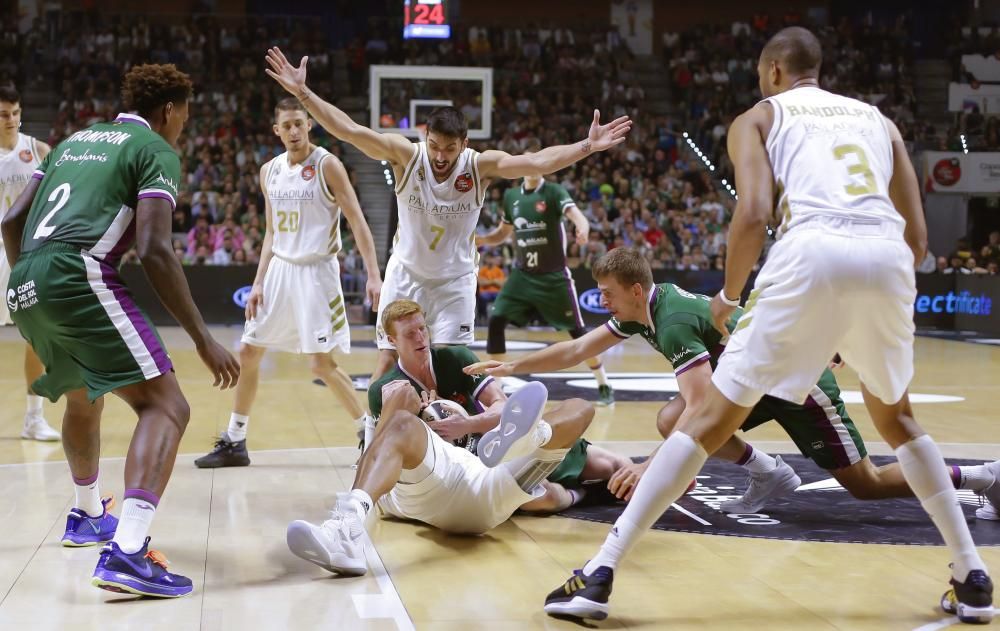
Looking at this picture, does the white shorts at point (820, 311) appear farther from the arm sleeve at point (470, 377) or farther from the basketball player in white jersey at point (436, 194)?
the basketball player in white jersey at point (436, 194)

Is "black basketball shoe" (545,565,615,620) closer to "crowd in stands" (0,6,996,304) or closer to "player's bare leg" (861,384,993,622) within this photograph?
"player's bare leg" (861,384,993,622)

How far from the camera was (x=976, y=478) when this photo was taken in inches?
181

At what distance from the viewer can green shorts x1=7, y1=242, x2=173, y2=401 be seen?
3758 millimetres

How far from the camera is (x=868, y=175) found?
11.2ft

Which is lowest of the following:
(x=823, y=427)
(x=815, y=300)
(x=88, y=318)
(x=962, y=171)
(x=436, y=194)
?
(x=823, y=427)

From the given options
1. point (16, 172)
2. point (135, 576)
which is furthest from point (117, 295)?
point (16, 172)

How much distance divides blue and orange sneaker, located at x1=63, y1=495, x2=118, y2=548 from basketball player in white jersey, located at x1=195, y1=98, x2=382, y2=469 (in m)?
1.87

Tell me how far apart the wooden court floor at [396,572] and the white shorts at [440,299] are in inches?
36.6

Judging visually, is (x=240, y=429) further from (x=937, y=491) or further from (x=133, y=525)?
(x=937, y=491)

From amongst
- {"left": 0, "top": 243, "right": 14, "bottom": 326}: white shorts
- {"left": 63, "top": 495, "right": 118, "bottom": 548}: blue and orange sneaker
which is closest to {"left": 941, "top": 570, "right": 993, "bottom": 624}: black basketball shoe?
{"left": 63, "top": 495, "right": 118, "bottom": 548}: blue and orange sneaker

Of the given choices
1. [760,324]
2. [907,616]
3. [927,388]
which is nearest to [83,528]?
[760,324]

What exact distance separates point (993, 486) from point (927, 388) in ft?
18.7

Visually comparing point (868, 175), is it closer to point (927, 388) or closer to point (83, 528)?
point (83, 528)

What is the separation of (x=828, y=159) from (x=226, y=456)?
3893 mm
